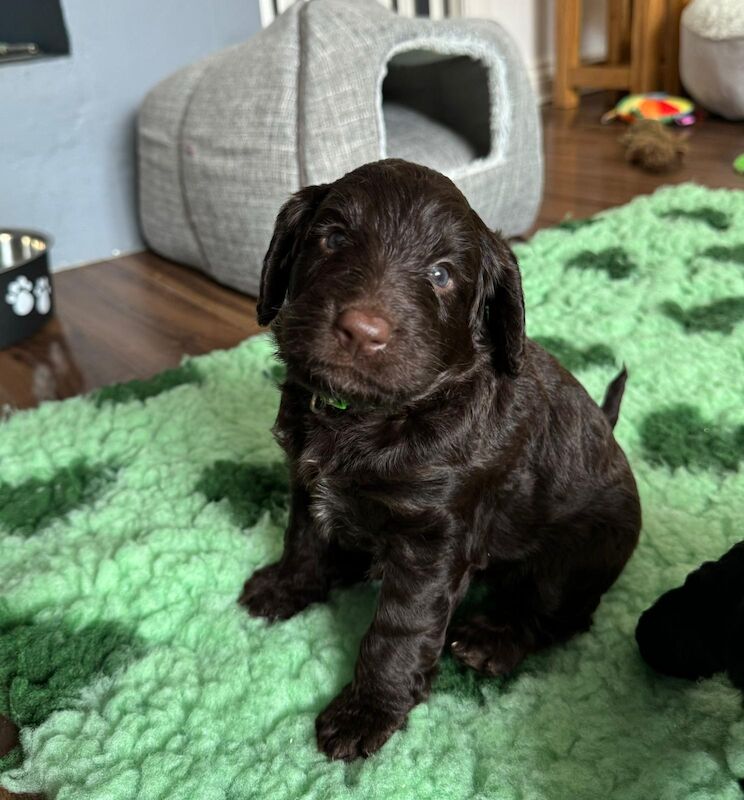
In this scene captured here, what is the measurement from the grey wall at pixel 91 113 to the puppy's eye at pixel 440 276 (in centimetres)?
269

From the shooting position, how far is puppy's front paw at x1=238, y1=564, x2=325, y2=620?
5.32 feet

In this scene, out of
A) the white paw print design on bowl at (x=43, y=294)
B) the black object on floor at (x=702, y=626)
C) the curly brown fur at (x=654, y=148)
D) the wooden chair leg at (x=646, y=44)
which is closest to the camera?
the black object on floor at (x=702, y=626)

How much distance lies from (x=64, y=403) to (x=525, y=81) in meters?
2.18

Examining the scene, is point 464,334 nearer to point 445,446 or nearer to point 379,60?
Result: point 445,446

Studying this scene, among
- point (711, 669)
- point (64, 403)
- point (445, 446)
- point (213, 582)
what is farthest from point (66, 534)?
point (711, 669)

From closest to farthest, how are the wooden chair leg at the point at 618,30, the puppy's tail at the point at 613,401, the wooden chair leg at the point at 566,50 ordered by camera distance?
the puppy's tail at the point at 613,401
the wooden chair leg at the point at 566,50
the wooden chair leg at the point at 618,30

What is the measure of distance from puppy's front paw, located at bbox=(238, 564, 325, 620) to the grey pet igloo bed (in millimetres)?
1578

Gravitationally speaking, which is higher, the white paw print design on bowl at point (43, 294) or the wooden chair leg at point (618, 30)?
the white paw print design on bowl at point (43, 294)

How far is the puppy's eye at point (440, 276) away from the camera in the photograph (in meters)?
1.21

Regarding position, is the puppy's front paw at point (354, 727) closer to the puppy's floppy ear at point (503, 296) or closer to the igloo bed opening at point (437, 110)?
the puppy's floppy ear at point (503, 296)

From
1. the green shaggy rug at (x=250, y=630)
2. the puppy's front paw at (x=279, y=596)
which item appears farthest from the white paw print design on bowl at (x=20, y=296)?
the puppy's front paw at (x=279, y=596)

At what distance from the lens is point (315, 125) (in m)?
2.77

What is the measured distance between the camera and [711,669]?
4.39ft

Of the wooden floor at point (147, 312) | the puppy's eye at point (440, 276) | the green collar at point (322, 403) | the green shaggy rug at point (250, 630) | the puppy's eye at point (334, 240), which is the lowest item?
the wooden floor at point (147, 312)
